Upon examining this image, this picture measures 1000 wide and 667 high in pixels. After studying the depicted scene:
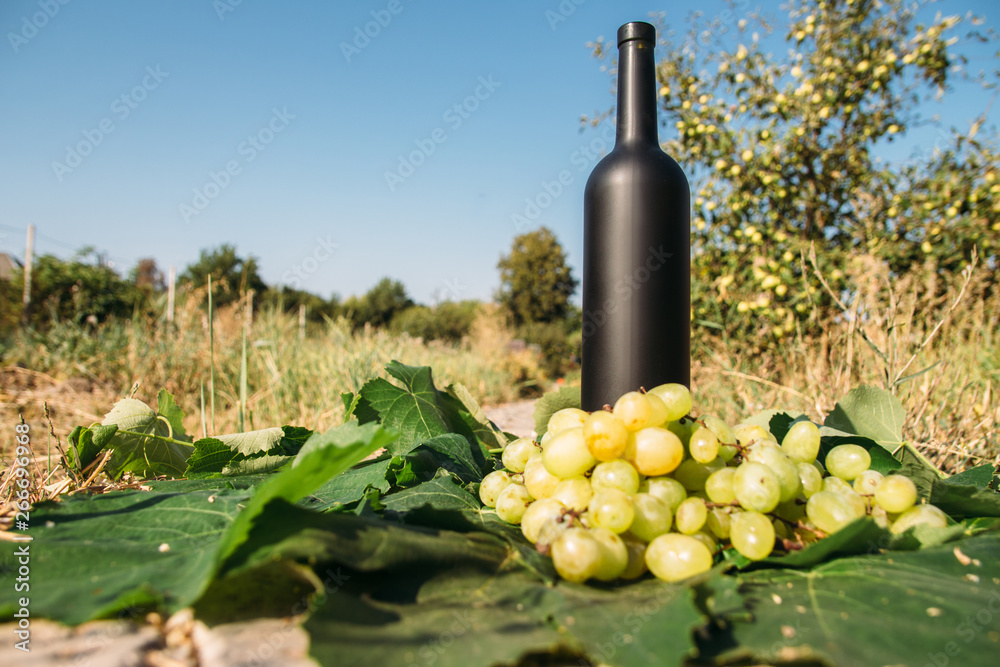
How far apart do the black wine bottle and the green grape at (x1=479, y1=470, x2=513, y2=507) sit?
288 millimetres

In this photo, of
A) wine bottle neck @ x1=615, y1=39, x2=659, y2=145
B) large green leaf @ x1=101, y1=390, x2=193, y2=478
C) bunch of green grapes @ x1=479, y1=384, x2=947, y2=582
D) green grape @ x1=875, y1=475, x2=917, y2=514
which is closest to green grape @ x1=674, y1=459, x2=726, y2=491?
bunch of green grapes @ x1=479, y1=384, x2=947, y2=582

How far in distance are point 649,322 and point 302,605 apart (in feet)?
2.56

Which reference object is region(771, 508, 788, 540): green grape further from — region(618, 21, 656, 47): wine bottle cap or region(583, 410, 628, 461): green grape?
region(618, 21, 656, 47): wine bottle cap

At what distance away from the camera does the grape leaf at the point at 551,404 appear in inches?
47.3

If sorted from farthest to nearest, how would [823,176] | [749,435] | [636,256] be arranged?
[823,176] → [636,256] → [749,435]

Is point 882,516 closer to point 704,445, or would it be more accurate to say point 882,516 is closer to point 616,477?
point 704,445

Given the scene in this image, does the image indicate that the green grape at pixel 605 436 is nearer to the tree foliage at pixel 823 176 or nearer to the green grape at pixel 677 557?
the green grape at pixel 677 557

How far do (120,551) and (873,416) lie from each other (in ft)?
4.03

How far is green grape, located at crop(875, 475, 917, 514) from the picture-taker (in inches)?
28.2

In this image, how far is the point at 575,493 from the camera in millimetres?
767

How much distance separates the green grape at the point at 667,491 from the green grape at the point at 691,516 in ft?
0.07

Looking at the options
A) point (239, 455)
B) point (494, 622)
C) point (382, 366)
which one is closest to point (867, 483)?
point (494, 622)

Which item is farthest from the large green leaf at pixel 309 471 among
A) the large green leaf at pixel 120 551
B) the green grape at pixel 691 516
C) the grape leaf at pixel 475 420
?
the grape leaf at pixel 475 420

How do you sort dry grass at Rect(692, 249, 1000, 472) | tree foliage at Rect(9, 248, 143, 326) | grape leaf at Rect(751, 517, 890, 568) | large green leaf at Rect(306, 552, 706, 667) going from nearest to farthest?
1. large green leaf at Rect(306, 552, 706, 667)
2. grape leaf at Rect(751, 517, 890, 568)
3. dry grass at Rect(692, 249, 1000, 472)
4. tree foliage at Rect(9, 248, 143, 326)
